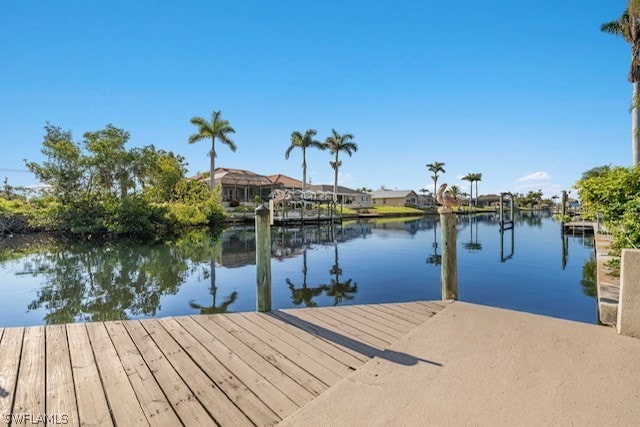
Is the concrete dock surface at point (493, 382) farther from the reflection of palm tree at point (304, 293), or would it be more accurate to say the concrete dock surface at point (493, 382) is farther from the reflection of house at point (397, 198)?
the reflection of house at point (397, 198)

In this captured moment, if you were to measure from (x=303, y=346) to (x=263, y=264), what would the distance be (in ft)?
4.70

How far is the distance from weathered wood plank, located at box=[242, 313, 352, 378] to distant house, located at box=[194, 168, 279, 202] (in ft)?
132

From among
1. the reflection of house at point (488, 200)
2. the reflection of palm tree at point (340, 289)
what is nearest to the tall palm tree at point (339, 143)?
the reflection of palm tree at point (340, 289)

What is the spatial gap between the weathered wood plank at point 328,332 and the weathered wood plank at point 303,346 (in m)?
0.24

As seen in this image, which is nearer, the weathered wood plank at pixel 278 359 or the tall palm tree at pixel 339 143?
the weathered wood plank at pixel 278 359

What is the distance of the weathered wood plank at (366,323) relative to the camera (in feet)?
12.3

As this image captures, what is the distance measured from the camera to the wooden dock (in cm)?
235

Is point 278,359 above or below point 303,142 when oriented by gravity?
below

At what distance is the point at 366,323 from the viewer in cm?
413

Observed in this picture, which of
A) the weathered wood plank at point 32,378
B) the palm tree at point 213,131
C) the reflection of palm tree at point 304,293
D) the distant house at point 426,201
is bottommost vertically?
the reflection of palm tree at point 304,293

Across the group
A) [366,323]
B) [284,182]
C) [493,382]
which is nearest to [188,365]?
[366,323]

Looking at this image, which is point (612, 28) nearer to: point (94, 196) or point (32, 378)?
point (32, 378)

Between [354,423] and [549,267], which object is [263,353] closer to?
[354,423]

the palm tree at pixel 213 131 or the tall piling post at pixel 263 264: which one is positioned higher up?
the palm tree at pixel 213 131
